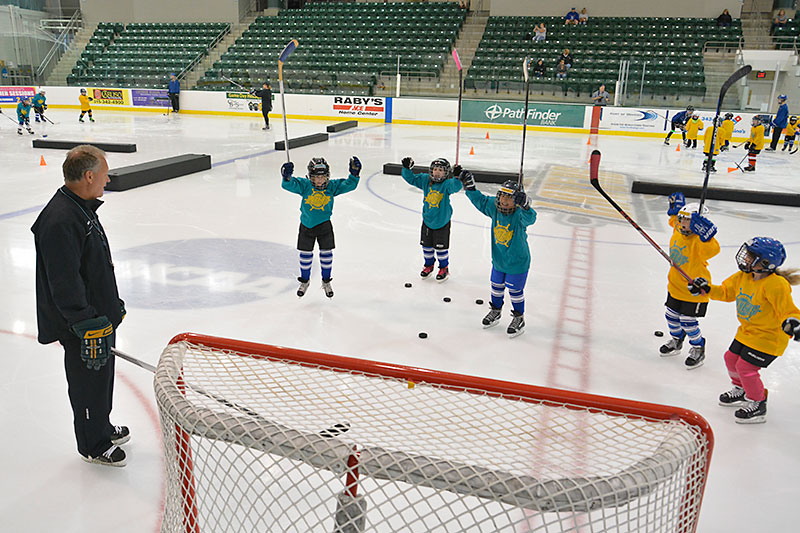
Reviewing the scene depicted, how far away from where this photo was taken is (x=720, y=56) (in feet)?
65.8

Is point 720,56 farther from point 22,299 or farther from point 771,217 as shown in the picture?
point 22,299

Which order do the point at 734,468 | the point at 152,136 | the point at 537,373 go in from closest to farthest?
1. the point at 734,468
2. the point at 537,373
3. the point at 152,136

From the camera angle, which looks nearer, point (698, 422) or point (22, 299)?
point (698, 422)

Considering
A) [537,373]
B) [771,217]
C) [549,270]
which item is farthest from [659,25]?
[537,373]

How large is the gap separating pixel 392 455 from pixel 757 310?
9.03ft

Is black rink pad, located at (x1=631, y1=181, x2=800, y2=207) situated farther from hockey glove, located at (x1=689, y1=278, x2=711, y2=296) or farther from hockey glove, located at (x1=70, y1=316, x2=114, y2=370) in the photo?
hockey glove, located at (x1=70, y1=316, x2=114, y2=370)

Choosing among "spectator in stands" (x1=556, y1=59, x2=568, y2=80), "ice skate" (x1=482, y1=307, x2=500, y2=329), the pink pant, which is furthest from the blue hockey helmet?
"spectator in stands" (x1=556, y1=59, x2=568, y2=80)

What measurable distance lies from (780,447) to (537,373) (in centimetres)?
140

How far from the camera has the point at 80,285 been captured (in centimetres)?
251

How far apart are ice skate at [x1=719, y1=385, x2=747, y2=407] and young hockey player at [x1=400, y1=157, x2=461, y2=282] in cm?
274

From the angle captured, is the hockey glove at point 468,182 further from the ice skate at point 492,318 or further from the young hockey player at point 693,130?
the young hockey player at point 693,130

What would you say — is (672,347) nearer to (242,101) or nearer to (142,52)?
(242,101)

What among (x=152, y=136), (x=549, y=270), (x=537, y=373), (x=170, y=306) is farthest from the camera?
(x=152, y=136)

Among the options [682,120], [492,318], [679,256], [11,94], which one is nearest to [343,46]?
[11,94]
